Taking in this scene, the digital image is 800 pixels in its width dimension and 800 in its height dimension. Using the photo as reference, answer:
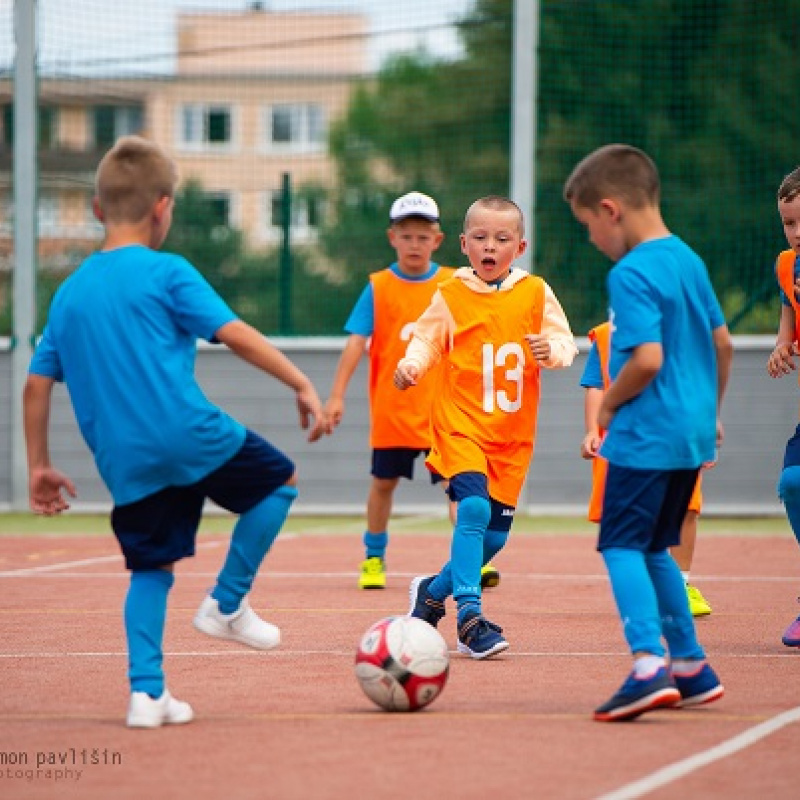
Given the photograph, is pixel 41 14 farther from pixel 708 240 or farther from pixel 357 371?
pixel 708 240

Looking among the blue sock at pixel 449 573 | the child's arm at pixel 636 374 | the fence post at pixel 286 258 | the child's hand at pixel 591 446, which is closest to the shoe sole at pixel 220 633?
the child's arm at pixel 636 374

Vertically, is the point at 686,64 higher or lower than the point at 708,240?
higher

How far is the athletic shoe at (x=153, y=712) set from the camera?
19.5 feet

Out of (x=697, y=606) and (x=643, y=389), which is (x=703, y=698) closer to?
(x=643, y=389)

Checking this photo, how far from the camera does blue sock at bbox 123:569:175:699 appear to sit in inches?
236

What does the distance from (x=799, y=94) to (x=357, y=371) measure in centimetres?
592

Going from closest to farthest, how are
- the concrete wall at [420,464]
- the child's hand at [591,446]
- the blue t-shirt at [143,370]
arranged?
the blue t-shirt at [143,370], the child's hand at [591,446], the concrete wall at [420,464]

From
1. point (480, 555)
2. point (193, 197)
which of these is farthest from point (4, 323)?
point (480, 555)

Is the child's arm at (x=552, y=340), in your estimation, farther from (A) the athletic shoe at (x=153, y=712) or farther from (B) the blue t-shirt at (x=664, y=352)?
(A) the athletic shoe at (x=153, y=712)

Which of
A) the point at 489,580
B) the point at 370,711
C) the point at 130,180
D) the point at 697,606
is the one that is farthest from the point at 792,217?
the point at 489,580

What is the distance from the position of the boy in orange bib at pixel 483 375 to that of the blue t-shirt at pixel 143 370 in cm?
204

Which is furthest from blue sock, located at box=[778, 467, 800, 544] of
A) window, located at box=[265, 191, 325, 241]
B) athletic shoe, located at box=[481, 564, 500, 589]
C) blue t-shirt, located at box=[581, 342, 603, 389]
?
window, located at box=[265, 191, 325, 241]

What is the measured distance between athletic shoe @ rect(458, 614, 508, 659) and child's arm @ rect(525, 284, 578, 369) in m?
1.20

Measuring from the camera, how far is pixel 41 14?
17.4 meters
